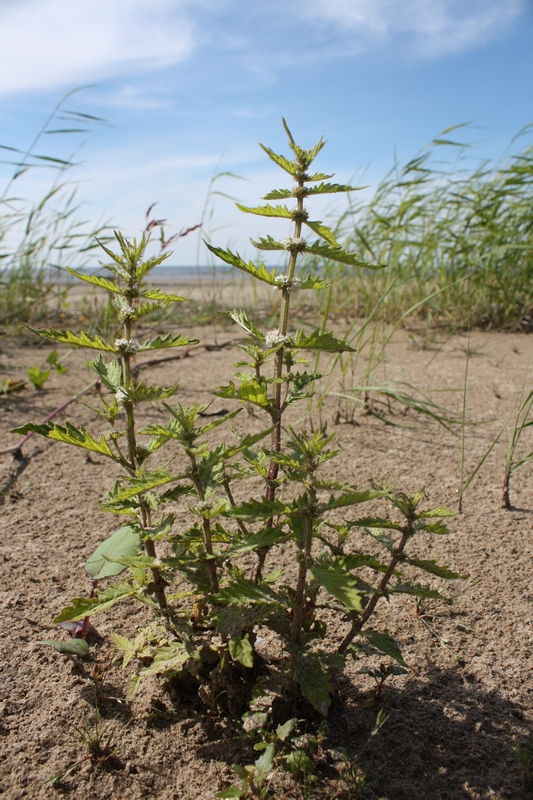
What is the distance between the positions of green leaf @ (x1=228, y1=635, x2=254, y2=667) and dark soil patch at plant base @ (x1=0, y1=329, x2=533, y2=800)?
24 centimetres

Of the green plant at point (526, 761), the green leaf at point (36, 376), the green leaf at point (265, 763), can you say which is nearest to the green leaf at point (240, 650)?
the green leaf at point (265, 763)

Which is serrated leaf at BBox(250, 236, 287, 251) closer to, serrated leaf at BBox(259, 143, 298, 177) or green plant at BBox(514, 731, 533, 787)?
serrated leaf at BBox(259, 143, 298, 177)

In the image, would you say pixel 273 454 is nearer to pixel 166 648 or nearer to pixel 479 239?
pixel 166 648

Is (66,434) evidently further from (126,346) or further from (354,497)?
(354,497)

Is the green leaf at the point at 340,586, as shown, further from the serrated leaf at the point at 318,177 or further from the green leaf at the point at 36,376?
the green leaf at the point at 36,376

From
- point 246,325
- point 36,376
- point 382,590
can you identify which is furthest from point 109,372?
point 36,376

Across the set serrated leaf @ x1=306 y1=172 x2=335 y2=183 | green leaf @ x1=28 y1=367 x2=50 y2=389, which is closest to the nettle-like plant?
serrated leaf @ x1=306 y1=172 x2=335 y2=183

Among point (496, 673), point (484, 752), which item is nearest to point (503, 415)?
point (496, 673)

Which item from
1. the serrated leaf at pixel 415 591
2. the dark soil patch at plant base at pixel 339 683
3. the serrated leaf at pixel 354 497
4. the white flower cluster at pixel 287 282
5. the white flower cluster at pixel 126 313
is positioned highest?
the white flower cluster at pixel 287 282

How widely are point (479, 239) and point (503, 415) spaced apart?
1.90 m

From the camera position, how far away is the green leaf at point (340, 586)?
83 cm

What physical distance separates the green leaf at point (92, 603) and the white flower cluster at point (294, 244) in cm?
68

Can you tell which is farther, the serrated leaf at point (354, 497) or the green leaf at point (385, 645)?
the green leaf at point (385, 645)

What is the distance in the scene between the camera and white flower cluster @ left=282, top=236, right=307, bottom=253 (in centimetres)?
113
